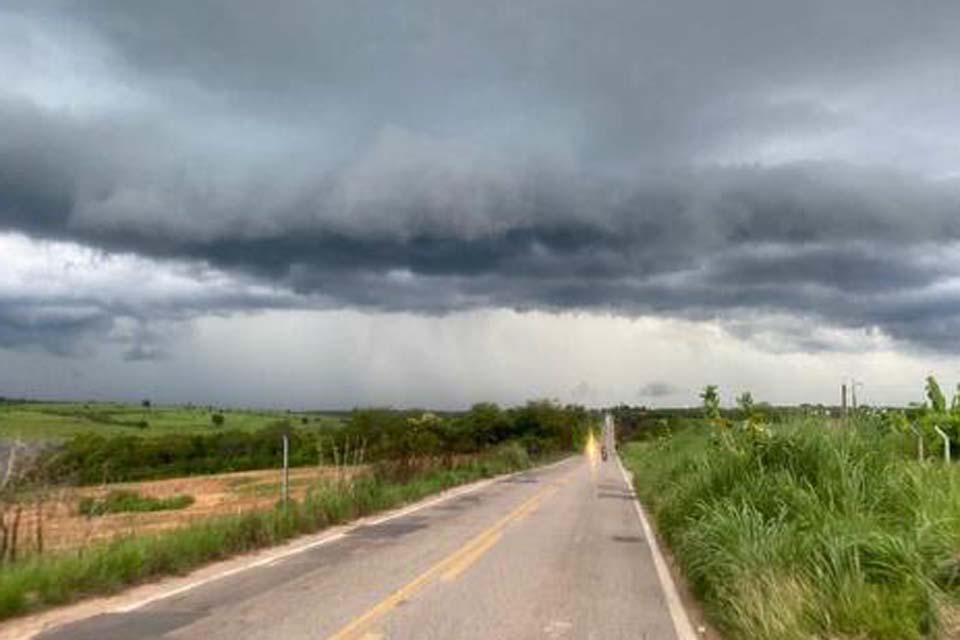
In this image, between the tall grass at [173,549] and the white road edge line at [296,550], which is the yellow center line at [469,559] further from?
the tall grass at [173,549]

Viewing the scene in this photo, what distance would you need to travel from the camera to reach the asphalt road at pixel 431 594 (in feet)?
33.7

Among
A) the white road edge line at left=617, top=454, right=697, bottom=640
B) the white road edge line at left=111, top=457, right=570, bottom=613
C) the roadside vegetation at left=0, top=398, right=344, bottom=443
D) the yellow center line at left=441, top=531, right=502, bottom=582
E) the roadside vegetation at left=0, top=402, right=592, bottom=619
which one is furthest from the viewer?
the roadside vegetation at left=0, top=398, right=344, bottom=443

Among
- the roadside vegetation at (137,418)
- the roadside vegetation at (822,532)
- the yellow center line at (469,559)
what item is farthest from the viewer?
the roadside vegetation at (137,418)

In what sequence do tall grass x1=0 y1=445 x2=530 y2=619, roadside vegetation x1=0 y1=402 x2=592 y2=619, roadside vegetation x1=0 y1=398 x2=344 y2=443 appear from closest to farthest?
tall grass x1=0 y1=445 x2=530 y2=619, roadside vegetation x1=0 y1=402 x2=592 y2=619, roadside vegetation x1=0 y1=398 x2=344 y2=443

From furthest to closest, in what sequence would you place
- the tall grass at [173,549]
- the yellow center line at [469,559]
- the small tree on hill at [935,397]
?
the small tree on hill at [935,397] → the yellow center line at [469,559] → the tall grass at [173,549]

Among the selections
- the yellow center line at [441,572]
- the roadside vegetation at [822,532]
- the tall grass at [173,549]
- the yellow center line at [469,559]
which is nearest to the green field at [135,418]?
the tall grass at [173,549]

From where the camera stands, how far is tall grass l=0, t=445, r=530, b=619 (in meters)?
11.8

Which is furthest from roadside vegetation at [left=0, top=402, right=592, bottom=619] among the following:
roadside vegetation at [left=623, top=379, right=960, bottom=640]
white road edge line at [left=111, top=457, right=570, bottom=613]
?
roadside vegetation at [left=623, top=379, right=960, bottom=640]

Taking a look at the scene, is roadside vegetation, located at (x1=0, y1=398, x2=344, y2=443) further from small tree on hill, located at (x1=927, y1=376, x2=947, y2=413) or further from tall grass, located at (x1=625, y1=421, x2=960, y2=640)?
tall grass, located at (x1=625, y1=421, x2=960, y2=640)

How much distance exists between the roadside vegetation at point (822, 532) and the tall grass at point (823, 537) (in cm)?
2

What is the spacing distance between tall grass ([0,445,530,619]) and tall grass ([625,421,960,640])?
6.80 meters

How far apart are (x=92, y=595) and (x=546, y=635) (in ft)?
17.8

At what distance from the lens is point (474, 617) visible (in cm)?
1106

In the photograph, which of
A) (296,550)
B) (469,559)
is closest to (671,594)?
(469,559)
